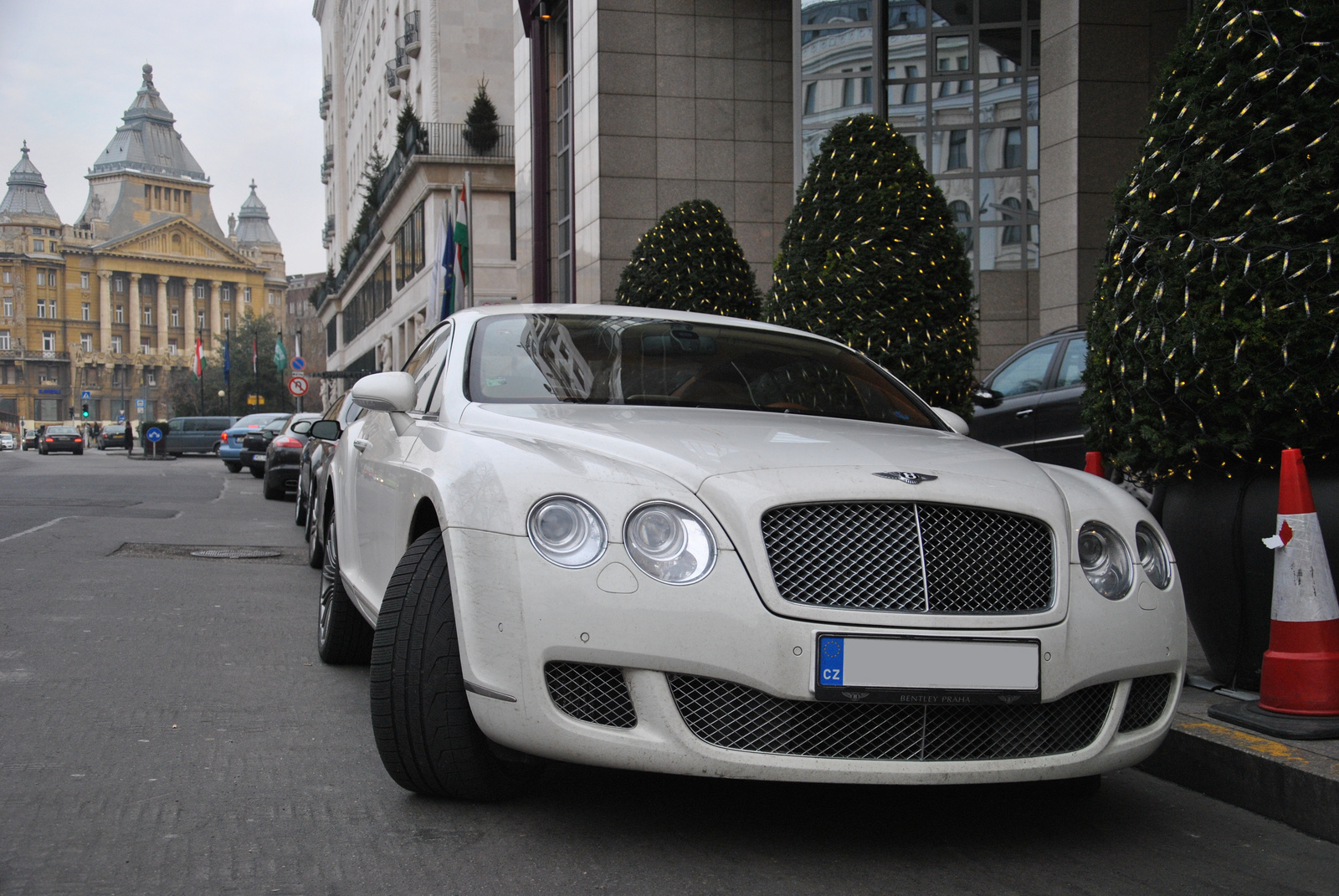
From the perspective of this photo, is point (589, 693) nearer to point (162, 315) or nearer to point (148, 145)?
point (162, 315)

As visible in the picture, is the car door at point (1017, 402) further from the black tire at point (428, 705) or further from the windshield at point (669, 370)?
the black tire at point (428, 705)

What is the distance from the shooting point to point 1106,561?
3381 mm

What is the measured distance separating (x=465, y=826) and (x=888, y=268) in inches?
245

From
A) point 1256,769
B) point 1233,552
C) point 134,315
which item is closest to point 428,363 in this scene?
point 1233,552

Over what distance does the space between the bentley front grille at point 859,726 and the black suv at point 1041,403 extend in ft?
21.6

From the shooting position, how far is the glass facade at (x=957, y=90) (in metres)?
17.0

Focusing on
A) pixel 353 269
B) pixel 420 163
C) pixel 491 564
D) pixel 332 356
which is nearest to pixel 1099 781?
pixel 491 564

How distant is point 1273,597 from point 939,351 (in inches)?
184

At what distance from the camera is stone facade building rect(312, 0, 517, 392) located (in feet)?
117

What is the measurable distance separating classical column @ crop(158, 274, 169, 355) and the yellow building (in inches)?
5.0

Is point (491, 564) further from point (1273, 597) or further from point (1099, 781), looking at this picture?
point (1273, 597)

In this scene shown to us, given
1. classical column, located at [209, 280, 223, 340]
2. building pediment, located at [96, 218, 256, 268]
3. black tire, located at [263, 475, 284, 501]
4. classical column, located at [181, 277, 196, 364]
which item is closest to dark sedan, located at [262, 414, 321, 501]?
black tire, located at [263, 475, 284, 501]

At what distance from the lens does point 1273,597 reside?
414cm

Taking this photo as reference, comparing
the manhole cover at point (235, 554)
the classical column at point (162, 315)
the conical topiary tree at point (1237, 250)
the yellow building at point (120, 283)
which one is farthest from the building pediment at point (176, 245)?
the conical topiary tree at point (1237, 250)
